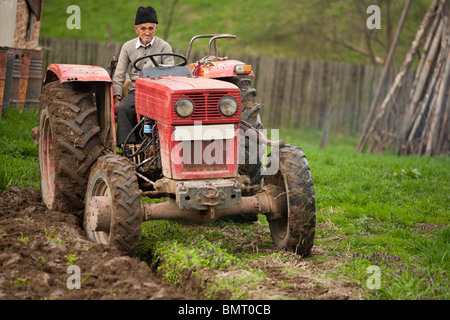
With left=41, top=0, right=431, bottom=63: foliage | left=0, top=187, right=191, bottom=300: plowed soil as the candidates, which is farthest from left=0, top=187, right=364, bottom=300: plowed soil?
left=41, top=0, right=431, bottom=63: foliage

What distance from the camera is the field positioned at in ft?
Result: 15.5

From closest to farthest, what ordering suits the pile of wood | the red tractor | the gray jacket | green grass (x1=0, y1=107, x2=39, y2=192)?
the red tractor
the gray jacket
green grass (x1=0, y1=107, x2=39, y2=192)
the pile of wood

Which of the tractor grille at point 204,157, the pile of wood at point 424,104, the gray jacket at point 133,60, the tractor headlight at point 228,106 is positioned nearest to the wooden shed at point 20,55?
the gray jacket at point 133,60

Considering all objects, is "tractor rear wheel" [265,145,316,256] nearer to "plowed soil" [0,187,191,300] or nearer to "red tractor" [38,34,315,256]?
"red tractor" [38,34,315,256]

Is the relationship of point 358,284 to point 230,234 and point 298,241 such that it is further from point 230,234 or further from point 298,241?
point 230,234

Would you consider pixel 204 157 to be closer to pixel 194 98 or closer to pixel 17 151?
pixel 194 98

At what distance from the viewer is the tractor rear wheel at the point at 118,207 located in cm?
527

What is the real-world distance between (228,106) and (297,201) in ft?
3.36

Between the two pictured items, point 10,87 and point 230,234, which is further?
point 10,87

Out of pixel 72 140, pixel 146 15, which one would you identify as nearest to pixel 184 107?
pixel 72 140

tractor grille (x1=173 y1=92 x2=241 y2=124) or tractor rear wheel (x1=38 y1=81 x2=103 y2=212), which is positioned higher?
tractor grille (x1=173 y1=92 x2=241 y2=124)

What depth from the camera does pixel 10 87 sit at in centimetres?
1091
